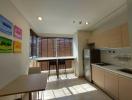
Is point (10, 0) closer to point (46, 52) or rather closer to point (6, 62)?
point (6, 62)

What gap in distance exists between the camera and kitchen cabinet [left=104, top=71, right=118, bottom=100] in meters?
2.52

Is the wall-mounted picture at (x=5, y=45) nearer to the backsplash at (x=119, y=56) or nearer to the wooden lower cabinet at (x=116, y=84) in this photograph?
the wooden lower cabinet at (x=116, y=84)

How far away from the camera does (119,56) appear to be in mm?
3162

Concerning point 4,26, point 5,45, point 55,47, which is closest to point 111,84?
point 5,45

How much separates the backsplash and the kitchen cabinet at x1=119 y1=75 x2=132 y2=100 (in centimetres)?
75

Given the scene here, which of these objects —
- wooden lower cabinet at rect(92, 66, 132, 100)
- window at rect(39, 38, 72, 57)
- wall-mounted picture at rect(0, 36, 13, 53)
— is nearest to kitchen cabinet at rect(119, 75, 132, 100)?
wooden lower cabinet at rect(92, 66, 132, 100)

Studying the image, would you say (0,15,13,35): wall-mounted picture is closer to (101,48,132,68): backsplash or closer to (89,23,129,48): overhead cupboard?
(89,23,129,48): overhead cupboard

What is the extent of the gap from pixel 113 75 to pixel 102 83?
0.74m

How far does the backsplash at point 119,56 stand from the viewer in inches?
111

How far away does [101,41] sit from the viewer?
3.68m

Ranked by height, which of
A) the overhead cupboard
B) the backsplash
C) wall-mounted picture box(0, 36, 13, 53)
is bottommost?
the backsplash

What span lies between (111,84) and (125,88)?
0.53 m

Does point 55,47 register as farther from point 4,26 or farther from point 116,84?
point 4,26

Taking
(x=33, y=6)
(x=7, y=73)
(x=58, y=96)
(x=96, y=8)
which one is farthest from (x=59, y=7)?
(x=58, y=96)
